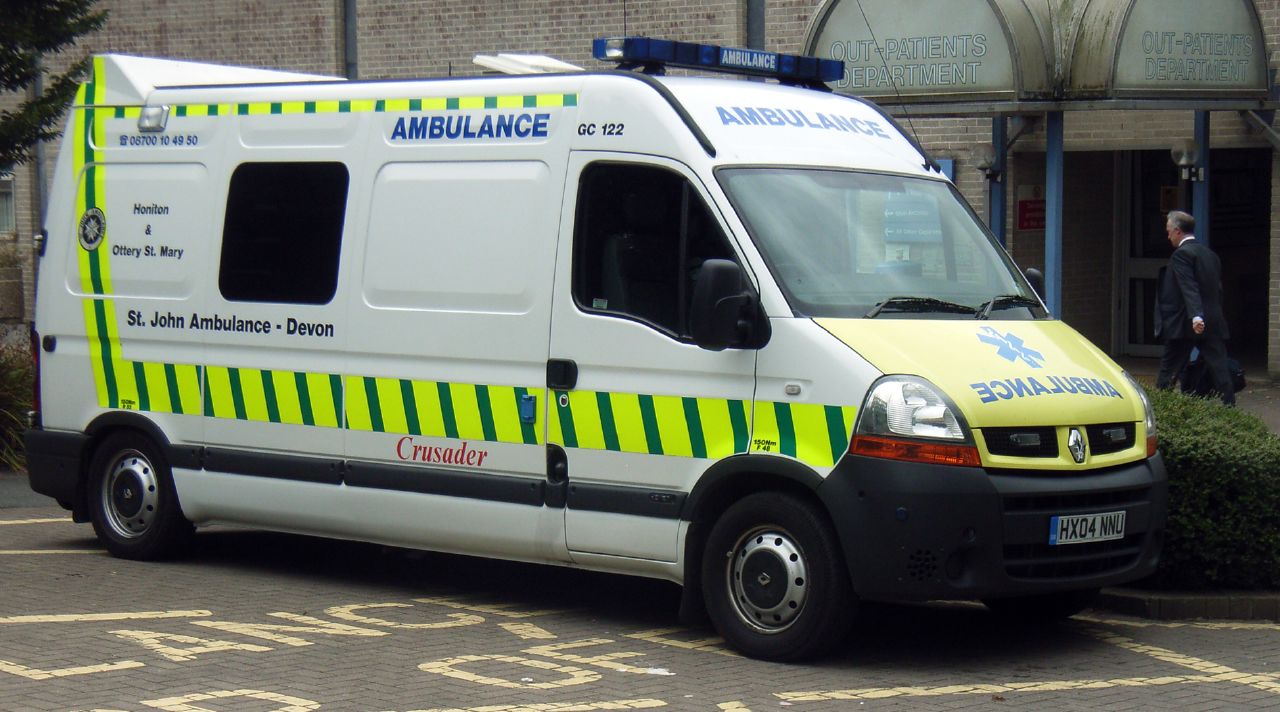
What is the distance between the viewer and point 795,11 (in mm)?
19906

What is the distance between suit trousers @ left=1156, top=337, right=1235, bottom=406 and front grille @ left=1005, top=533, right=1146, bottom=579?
18.0 ft

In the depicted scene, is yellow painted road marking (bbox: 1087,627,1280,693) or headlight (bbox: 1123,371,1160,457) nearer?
yellow painted road marking (bbox: 1087,627,1280,693)

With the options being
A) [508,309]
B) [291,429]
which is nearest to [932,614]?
[508,309]

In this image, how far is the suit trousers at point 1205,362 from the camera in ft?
42.4

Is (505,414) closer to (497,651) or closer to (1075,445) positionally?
(497,651)

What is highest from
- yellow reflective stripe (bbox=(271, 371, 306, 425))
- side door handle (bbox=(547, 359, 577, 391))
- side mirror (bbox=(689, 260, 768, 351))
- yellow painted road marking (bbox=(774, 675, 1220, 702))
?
side mirror (bbox=(689, 260, 768, 351))

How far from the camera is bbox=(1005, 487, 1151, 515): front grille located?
7137mm

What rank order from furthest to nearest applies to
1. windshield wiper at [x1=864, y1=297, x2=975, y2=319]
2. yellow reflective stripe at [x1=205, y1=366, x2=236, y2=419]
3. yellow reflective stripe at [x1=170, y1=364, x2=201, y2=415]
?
yellow reflective stripe at [x1=170, y1=364, x2=201, y2=415], yellow reflective stripe at [x1=205, y1=366, x2=236, y2=419], windshield wiper at [x1=864, y1=297, x2=975, y2=319]

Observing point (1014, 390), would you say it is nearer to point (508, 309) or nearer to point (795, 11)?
point (508, 309)

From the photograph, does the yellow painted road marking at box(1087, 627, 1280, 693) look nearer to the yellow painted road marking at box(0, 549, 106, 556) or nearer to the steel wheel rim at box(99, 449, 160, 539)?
the steel wheel rim at box(99, 449, 160, 539)

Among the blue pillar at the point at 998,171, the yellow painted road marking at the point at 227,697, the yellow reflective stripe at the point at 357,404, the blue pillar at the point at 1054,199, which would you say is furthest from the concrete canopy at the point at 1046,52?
the yellow painted road marking at the point at 227,697

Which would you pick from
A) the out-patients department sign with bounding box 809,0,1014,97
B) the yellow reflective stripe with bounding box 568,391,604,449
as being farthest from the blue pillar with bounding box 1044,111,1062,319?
the yellow reflective stripe with bounding box 568,391,604,449

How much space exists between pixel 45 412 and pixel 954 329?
519 cm

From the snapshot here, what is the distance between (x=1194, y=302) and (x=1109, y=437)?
5683 millimetres
